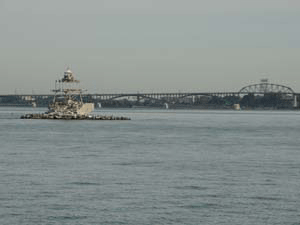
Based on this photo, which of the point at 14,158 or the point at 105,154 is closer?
the point at 14,158

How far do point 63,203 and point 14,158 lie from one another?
1769 centimetres

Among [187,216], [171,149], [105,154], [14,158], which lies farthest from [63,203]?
[171,149]

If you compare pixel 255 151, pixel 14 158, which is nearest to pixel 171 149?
pixel 255 151

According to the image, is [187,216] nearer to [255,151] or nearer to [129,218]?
[129,218]

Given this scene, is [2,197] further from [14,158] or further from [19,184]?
[14,158]

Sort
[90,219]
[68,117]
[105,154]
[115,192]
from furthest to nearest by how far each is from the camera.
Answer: [68,117] < [105,154] < [115,192] < [90,219]

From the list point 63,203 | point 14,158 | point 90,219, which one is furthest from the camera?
point 14,158

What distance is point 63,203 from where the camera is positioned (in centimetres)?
2689

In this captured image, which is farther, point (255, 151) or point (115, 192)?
point (255, 151)

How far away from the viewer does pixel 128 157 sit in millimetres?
45875

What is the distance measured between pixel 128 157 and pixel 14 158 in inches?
295

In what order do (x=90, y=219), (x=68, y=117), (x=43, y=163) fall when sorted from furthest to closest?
(x=68, y=117)
(x=43, y=163)
(x=90, y=219)

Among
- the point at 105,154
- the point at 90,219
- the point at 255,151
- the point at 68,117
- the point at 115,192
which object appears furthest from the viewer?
the point at 68,117

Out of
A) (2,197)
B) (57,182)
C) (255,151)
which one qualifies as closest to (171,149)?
(255,151)
